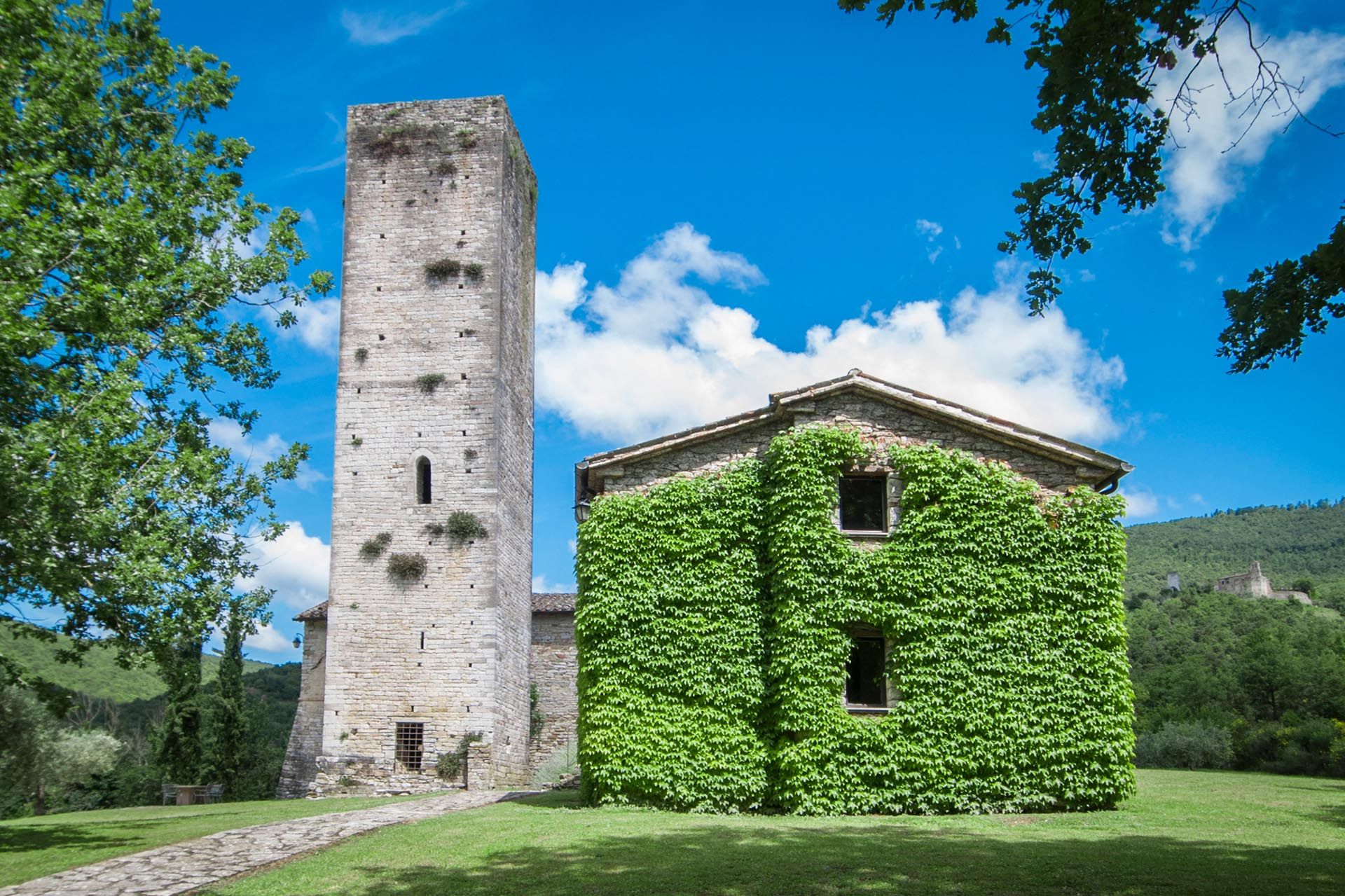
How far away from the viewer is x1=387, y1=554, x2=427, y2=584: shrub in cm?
2428

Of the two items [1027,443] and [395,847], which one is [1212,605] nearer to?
[1027,443]

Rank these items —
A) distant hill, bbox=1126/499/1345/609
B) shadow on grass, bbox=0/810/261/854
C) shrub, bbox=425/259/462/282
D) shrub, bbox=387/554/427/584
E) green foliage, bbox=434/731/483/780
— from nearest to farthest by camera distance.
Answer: shadow on grass, bbox=0/810/261/854
green foliage, bbox=434/731/483/780
shrub, bbox=387/554/427/584
shrub, bbox=425/259/462/282
distant hill, bbox=1126/499/1345/609

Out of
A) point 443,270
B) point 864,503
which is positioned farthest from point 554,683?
point 864,503

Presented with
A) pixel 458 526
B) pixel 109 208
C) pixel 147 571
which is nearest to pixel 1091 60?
pixel 147 571

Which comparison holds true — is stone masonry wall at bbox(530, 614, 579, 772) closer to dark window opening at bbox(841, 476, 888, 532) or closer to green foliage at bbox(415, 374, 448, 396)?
green foliage at bbox(415, 374, 448, 396)

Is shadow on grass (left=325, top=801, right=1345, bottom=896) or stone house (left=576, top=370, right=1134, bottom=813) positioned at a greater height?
stone house (left=576, top=370, right=1134, bottom=813)

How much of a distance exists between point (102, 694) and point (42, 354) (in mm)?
41872

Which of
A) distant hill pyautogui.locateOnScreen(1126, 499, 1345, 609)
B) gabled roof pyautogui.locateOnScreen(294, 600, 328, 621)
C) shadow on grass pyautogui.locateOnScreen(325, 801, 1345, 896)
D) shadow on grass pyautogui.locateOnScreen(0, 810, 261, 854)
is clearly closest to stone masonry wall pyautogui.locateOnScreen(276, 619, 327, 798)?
gabled roof pyautogui.locateOnScreen(294, 600, 328, 621)

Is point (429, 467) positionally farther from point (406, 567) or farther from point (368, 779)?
point (368, 779)

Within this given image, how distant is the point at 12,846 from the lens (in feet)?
44.2

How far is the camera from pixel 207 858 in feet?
38.7

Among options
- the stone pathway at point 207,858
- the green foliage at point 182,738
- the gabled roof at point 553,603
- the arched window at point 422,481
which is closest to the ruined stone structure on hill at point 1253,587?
the gabled roof at point 553,603

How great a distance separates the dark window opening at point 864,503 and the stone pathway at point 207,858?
8.31 meters

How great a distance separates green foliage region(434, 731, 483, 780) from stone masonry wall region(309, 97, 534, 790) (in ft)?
0.60
